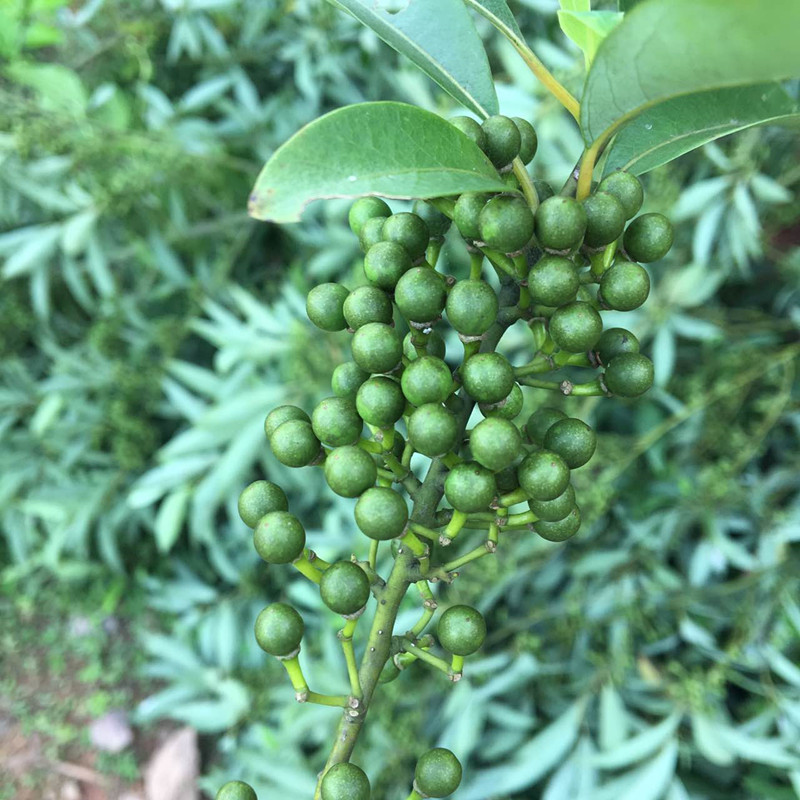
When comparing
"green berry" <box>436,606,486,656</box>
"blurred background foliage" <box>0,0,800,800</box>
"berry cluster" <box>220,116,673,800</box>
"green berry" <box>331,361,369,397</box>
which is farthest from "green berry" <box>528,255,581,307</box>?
"blurred background foliage" <box>0,0,800,800</box>

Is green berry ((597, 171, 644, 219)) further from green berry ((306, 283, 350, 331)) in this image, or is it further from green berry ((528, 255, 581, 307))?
green berry ((306, 283, 350, 331))

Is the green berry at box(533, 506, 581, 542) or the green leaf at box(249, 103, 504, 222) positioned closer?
the green leaf at box(249, 103, 504, 222)

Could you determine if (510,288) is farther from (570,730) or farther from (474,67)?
(570,730)

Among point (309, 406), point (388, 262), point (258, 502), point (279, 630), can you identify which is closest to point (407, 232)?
point (388, 262)

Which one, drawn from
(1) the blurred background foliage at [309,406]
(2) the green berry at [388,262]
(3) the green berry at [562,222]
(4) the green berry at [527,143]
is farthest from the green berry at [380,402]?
(1) the blurred background foliage at [309,406]

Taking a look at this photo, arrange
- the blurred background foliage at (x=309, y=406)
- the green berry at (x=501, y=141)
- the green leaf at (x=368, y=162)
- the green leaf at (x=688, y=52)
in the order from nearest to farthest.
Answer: the green leaf at (x=688, y=52) < the green leaf at (x=368, y=162) < the green berry at (x=501, y=141) < the blurred background foliage at (x=309, y=406)

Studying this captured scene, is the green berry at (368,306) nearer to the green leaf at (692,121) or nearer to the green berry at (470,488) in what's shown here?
the green berry at (470,488)
